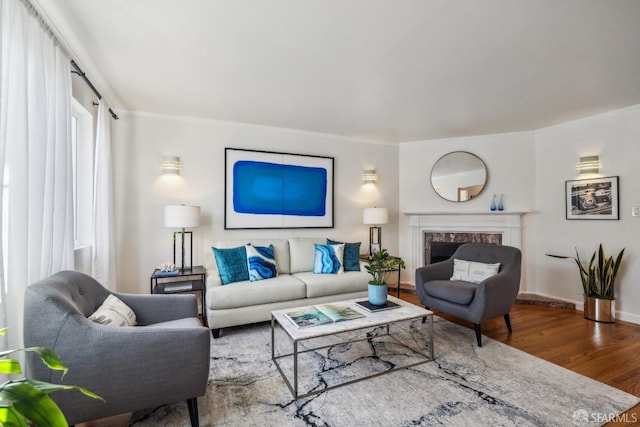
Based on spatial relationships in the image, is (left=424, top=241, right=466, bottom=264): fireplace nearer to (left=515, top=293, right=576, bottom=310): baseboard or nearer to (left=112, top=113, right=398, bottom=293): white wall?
(left=515, top=293, right=576, bottom=310): baseboard

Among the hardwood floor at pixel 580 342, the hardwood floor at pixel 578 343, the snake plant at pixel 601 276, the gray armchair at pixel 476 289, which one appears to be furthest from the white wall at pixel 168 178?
the snake plant at pixel 601 276

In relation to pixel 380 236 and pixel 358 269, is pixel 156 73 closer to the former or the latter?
pixel 358 269

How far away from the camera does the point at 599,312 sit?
334cm

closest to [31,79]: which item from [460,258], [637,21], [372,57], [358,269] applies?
[372,57]

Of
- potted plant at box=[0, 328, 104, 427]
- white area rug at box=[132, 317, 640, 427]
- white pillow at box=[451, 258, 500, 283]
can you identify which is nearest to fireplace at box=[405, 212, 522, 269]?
white pillow at box=[451, 258, 500, 283]

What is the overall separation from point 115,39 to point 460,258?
3801 millimetres

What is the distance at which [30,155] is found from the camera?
164 centimetres

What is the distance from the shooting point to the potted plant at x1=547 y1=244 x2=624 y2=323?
3.31 metres

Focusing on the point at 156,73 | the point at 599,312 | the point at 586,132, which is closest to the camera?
the point at 156,73

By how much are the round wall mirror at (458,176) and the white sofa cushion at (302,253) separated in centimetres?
221

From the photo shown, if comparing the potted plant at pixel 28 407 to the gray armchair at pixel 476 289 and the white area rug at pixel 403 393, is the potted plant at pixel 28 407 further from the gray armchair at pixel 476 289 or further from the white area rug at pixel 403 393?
the gray armchair at pixel 476 289

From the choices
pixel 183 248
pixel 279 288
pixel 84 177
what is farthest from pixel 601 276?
pixel 84 177

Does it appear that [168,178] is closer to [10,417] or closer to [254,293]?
[254,293]

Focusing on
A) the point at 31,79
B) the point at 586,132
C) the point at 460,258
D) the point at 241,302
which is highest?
the point at 586,132
